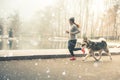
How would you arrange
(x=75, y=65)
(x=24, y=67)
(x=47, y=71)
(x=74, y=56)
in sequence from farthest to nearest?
1. (x=74, y=56)
2. (x=75, y=65)
3. (x=24, y=67)
4. (x=47, y=71)

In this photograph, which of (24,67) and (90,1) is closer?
(24,67)

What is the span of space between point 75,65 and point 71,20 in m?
2.43

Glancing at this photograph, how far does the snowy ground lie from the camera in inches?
417

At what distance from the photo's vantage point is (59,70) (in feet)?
39.7

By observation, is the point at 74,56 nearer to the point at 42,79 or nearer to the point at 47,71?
the point at 47,71

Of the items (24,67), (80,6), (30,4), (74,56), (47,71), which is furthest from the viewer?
(30,4)

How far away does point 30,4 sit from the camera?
82.1 m

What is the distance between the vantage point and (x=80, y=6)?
68.4m

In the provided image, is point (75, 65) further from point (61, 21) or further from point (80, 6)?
point (61, 21)

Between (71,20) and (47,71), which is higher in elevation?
(71,20)

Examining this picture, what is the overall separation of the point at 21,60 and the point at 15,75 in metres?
3.91

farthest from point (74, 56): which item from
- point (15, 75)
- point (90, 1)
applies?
point (90, 1)

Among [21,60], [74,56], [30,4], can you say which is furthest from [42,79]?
[30,4]

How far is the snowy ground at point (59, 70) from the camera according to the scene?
1060cm
